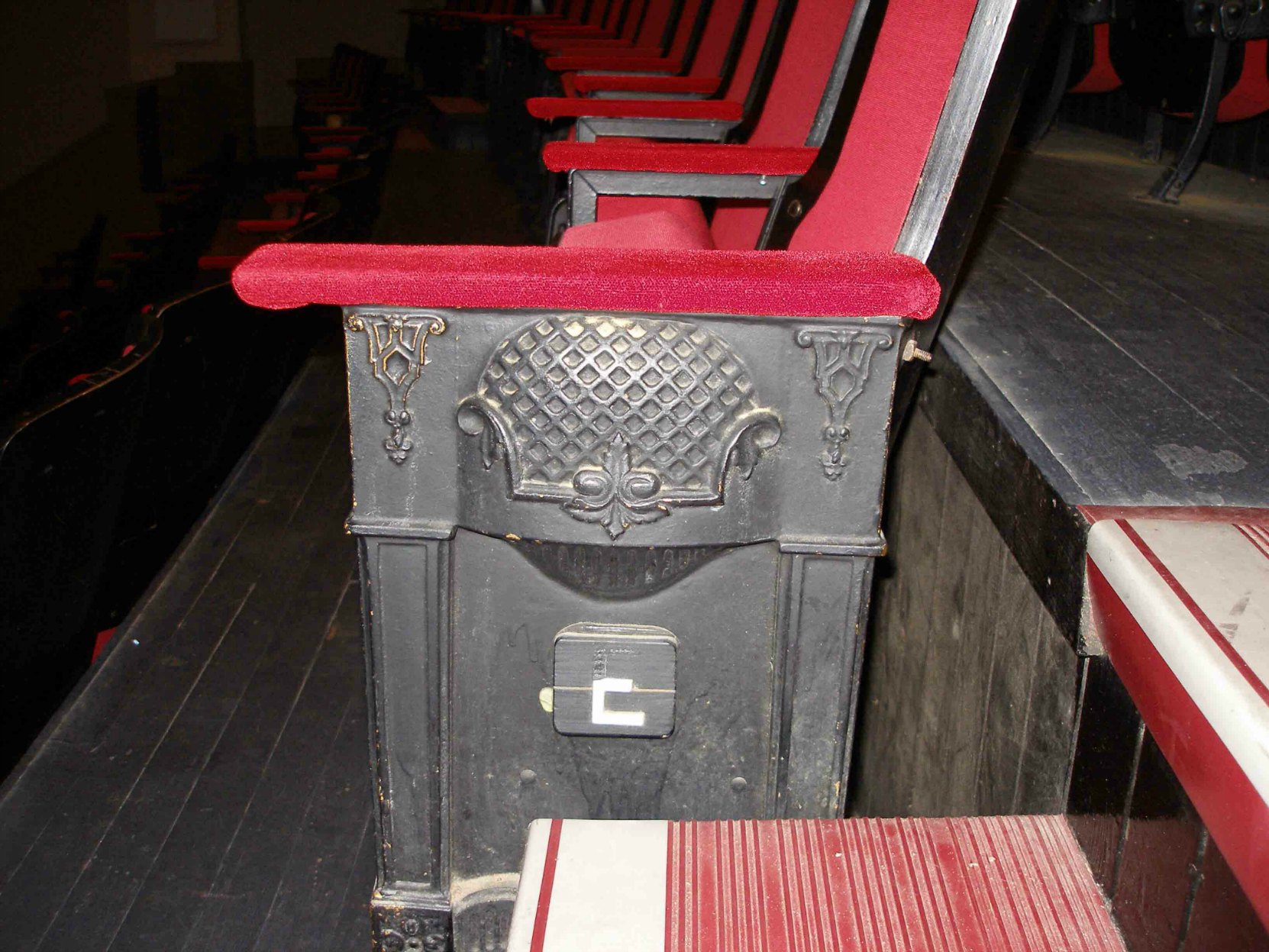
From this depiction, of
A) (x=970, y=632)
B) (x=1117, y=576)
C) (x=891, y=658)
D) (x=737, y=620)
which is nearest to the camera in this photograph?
(x=1117, y=576)

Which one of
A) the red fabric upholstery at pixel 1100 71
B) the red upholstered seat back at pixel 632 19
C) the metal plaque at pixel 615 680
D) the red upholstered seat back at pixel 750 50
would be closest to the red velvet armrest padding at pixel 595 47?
the red upholstered seat back at pixel 632 19

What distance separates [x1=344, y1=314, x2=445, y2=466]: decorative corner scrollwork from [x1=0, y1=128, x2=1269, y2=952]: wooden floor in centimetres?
31

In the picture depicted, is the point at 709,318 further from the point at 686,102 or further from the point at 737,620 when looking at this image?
the point at 686,102

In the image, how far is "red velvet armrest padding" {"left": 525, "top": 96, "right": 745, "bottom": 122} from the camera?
3.56 ft

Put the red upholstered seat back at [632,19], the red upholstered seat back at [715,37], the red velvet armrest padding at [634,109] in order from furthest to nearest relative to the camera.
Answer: the red upholstered seat back at [632,19], the red upholstered seat back at [715,37], the red velvet armrest padding at [634,109]

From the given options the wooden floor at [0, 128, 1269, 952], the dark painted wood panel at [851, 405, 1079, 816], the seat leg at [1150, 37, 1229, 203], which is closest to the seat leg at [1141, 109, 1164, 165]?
the seat leg at [1150, 37, 1229, 203]

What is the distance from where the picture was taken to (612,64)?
1504 mm

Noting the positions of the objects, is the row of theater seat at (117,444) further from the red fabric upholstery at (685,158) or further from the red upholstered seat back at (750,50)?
the red upholstered seat back at (750,50)

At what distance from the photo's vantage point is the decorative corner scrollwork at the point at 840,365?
0.51 metres

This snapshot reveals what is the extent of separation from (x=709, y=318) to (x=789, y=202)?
32 centimetres

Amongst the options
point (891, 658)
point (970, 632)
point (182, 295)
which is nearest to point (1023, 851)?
point (970, 632)

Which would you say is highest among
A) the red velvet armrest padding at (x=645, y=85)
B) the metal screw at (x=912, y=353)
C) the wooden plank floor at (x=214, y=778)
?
the red velvet armrest padding at (x=645, y=85)

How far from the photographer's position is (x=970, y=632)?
71 cm

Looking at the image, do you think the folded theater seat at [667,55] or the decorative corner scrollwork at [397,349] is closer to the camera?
the decorative corner scrollwork at [397,349]
